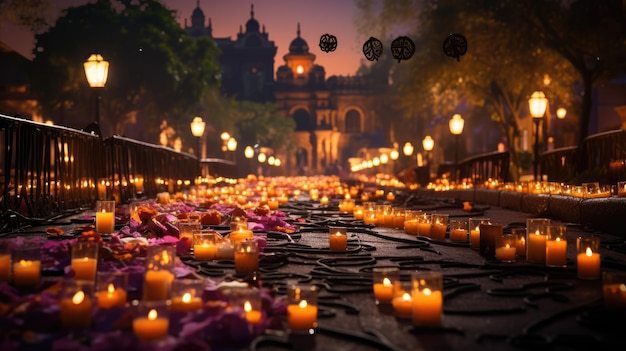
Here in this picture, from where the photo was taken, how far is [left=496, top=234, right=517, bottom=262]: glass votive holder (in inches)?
352

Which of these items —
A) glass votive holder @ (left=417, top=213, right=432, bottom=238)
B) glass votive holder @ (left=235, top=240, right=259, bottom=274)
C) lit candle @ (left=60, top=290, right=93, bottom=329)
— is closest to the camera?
lit candle @ (left=60, top=290, right=93, bottom=329)

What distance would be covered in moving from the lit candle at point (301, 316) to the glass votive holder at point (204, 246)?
339 centimetres

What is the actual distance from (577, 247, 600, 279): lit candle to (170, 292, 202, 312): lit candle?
3708 mm

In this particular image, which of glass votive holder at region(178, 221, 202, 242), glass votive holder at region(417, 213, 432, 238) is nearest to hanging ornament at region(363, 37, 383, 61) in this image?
glass votive holder at region(417, 213, 432, 238)

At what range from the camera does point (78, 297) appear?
5367 mm

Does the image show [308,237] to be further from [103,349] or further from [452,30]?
[452,30]

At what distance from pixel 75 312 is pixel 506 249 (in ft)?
16.2

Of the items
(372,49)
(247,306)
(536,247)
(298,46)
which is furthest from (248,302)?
(298,46)

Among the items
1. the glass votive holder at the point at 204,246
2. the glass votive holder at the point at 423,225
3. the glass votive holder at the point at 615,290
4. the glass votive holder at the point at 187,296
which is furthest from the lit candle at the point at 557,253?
the glass votive holder at the point at 187,296

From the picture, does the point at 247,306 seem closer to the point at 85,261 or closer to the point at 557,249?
the point at 85,261

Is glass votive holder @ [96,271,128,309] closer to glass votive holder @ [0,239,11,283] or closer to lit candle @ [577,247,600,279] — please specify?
glass votive holder @ [0,239,11,283]

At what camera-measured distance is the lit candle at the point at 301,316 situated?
5535 mm

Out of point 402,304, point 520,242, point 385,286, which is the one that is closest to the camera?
point 402,304

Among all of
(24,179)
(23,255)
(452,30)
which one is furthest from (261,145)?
(23,255)
